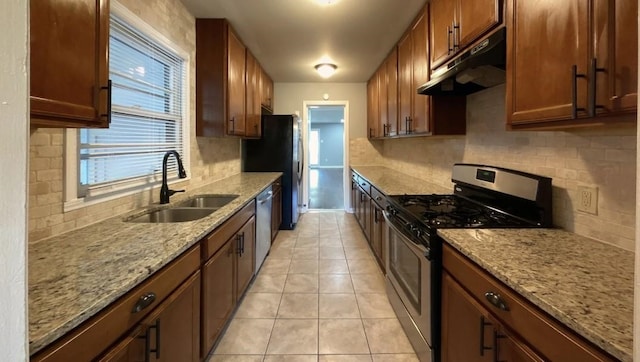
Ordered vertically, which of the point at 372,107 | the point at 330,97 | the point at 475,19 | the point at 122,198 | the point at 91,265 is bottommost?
the point at 91,265

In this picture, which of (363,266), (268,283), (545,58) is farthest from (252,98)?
(545,58)

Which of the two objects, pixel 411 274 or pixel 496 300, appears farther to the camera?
pixel 411 274

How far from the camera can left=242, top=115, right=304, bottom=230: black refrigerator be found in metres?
5.02

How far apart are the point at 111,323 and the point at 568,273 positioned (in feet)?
4.63

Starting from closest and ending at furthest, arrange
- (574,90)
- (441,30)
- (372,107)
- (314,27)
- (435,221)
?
1. (574,90)
2. (435,221)
3. (441,30)
4. (314,27)
5. (372,107)

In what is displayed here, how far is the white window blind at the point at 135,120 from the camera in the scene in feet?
5.98

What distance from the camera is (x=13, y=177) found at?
19.5 inches

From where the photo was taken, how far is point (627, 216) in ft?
4.19

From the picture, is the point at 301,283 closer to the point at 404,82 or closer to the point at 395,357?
the point at 395,357

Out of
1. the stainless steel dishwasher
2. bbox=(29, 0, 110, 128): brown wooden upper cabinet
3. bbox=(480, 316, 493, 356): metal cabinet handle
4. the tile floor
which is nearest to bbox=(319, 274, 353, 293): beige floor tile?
the tile floor

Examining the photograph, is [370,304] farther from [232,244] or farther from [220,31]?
[220,31]

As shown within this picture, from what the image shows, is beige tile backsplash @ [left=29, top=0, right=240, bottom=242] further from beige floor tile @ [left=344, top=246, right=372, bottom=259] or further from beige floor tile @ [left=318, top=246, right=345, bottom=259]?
beige floor tile @ [left=344, top=246, right=372, bottom=259]

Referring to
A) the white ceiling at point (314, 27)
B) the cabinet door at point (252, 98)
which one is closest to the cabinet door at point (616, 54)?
the white ceiling at point (314, 27)

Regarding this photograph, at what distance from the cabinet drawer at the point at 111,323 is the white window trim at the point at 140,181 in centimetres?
68
